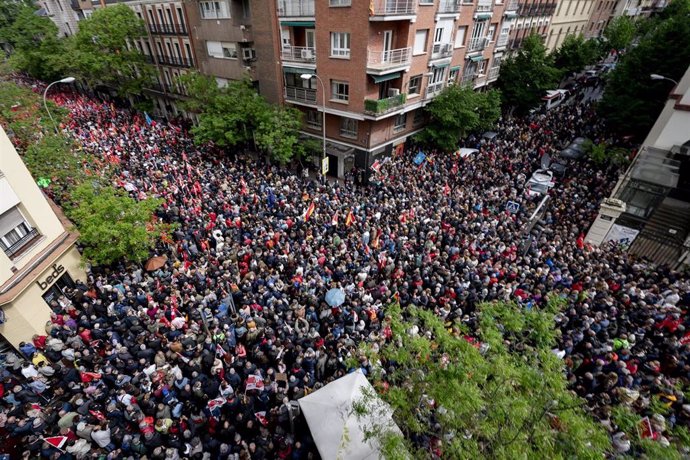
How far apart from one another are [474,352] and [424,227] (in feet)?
33.5

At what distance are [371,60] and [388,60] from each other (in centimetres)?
125

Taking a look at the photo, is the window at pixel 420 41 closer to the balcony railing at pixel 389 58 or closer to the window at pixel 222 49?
the balcony railing at pixel 389 58

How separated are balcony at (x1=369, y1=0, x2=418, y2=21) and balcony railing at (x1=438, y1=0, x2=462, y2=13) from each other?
335cm

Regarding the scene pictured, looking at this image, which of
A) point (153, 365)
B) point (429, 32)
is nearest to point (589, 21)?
point (429, 32)

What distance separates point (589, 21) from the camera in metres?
49.2

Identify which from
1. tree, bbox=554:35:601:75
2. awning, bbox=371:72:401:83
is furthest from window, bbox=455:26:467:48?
tree, bbox=554:35:601:75

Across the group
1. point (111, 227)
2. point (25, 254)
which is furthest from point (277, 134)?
point (25, 254)

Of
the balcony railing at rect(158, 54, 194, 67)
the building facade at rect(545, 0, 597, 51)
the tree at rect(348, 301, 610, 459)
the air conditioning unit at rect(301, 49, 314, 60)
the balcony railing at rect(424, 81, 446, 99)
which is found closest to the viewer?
the tree at rect(348, 301, 610, 459)

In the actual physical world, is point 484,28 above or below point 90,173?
above

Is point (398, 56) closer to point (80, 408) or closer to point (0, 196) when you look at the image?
point (0, 196)

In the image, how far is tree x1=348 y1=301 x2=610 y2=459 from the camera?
560 centimetres

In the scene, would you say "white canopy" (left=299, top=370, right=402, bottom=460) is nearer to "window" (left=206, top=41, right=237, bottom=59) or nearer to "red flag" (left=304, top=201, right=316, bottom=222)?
"red flag" (left=304, top=201, right=316, bottom=222)

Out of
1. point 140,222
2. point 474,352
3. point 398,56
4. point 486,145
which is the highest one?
point 398,56

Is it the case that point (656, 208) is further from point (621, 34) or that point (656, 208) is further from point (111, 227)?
point (621, 34)
